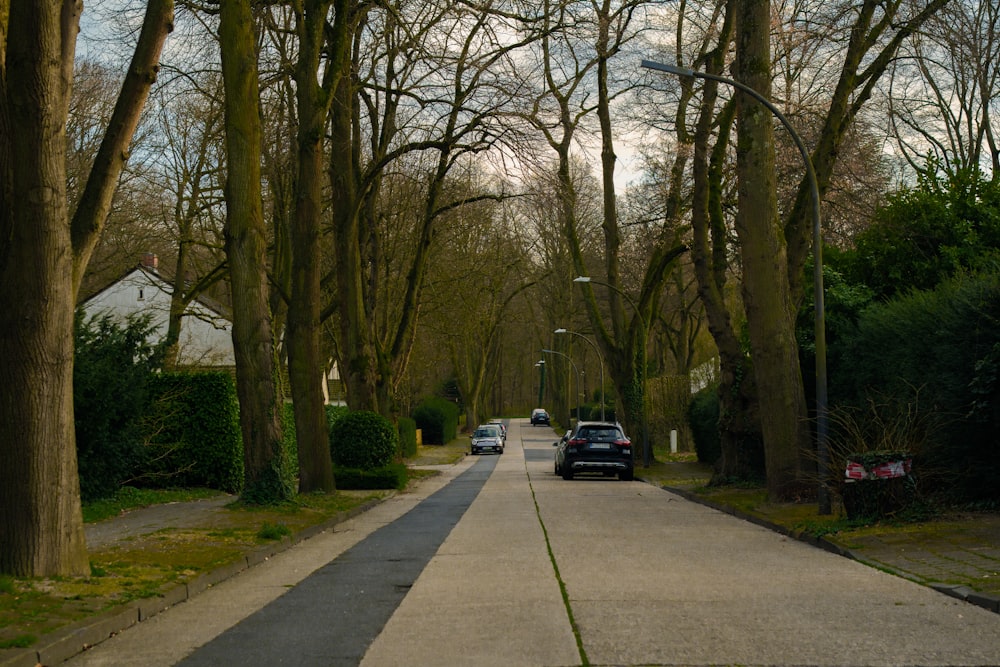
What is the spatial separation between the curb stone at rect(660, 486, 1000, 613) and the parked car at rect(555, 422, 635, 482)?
26.3 ft

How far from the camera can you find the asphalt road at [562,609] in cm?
687

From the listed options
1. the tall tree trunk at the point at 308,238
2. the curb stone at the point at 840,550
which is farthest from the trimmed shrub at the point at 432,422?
the tall tree trunk at the point at 308,238

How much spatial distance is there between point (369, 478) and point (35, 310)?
1859 cm

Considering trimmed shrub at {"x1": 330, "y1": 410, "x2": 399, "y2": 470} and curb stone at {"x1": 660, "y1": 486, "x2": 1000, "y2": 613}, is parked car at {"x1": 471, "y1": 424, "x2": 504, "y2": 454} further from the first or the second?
curb stone at {"x1": 660, "y1": 486, "x2": 1000, "y2": 613}

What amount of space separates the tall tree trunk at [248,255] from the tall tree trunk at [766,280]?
8.08 m

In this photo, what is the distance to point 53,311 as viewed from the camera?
30.8 feet

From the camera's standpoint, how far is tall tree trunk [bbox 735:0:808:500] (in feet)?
58.5

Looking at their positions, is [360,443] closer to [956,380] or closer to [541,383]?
[956,380]

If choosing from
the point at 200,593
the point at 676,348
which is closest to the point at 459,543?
the point at 200,593

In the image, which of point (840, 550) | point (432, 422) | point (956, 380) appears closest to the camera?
point (840, 550)

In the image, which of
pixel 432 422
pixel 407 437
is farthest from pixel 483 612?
pixel 432 422

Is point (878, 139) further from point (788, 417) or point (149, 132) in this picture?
point (149, 132)

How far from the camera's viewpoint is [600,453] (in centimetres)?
3200

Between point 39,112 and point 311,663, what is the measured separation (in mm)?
5559
